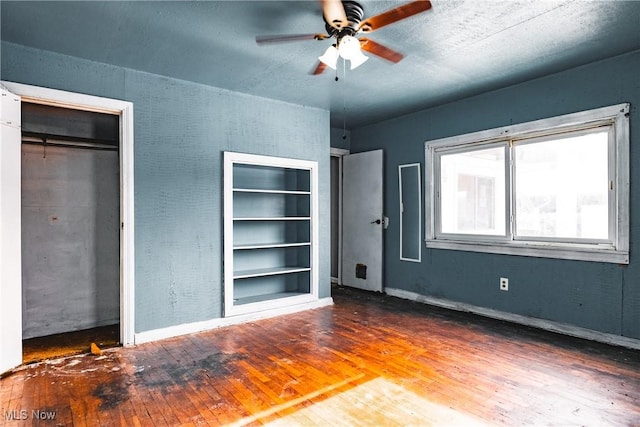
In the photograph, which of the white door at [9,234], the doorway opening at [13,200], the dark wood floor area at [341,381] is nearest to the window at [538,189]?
Answer: the dark wood floor area at [341,381]

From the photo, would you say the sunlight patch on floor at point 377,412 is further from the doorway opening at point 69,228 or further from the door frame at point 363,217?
the door frame at point 363,217

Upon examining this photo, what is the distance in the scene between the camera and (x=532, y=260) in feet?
12.6

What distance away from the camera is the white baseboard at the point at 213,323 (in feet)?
11.3

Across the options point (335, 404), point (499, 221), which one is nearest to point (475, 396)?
point (335, 404)

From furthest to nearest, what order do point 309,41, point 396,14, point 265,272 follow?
point 265,272, point 309,41, point 396,14

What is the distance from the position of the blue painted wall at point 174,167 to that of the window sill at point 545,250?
8.92ft

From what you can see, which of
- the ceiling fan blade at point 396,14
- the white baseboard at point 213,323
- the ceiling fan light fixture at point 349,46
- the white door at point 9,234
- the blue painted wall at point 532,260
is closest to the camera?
the ceiling fan blade at point 396,14

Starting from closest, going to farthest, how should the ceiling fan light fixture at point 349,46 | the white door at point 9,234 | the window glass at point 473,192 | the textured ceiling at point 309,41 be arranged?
the ceiling fan light fixture at point 349,46
the textured ceiling at point 309,41
the white door at point 9,234
the window glass at point 473,192

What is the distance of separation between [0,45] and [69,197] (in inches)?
58.7

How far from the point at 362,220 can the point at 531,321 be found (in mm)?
2653

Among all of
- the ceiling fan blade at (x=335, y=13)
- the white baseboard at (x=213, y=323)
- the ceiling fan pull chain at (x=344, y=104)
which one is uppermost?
the ceiling fan pull chain at (x=344, y=104)

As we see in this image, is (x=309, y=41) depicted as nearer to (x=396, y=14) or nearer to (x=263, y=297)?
(x=396, y=14)

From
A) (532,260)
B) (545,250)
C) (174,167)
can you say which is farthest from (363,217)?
(174,167)

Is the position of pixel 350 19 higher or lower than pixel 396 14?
higher
